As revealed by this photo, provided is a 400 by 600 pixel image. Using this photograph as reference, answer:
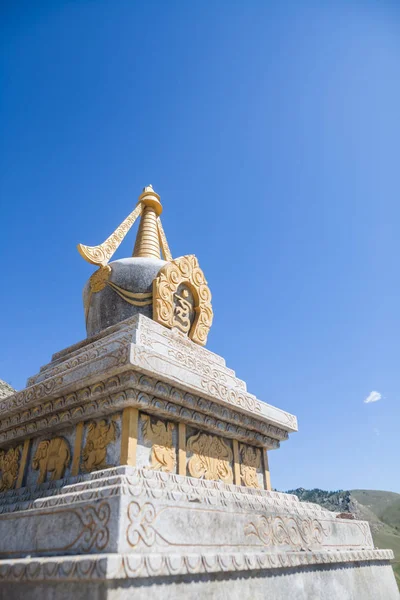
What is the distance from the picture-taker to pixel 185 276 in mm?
7754

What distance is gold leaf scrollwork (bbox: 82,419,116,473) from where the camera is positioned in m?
4.76

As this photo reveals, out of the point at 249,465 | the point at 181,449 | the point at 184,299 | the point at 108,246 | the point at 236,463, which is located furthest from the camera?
the point at 108,246

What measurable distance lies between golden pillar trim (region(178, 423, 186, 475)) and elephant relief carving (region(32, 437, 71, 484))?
1.33 metres

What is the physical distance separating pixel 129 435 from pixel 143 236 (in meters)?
5.70

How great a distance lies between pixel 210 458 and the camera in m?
5.70

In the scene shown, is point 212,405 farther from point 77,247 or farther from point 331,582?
point 77,247

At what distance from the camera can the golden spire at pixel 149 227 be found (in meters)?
9.27

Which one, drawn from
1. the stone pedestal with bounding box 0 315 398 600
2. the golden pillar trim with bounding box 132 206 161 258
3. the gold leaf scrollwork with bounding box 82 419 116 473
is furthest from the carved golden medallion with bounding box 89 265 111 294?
the gold leaf scrollwork with bounding box 82 419 116 473

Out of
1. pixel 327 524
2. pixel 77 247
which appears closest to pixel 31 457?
pixel 77 247

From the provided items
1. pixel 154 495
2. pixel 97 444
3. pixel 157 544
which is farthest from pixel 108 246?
pixel 157 544

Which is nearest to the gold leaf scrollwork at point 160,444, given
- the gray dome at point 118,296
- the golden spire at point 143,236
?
the gray dome at point 118,296

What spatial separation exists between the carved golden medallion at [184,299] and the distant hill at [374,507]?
65507 mm

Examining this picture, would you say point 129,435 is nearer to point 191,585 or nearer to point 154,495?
point 154,495

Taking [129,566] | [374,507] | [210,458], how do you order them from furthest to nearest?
[374,507] < [210,458] < [129,566]
